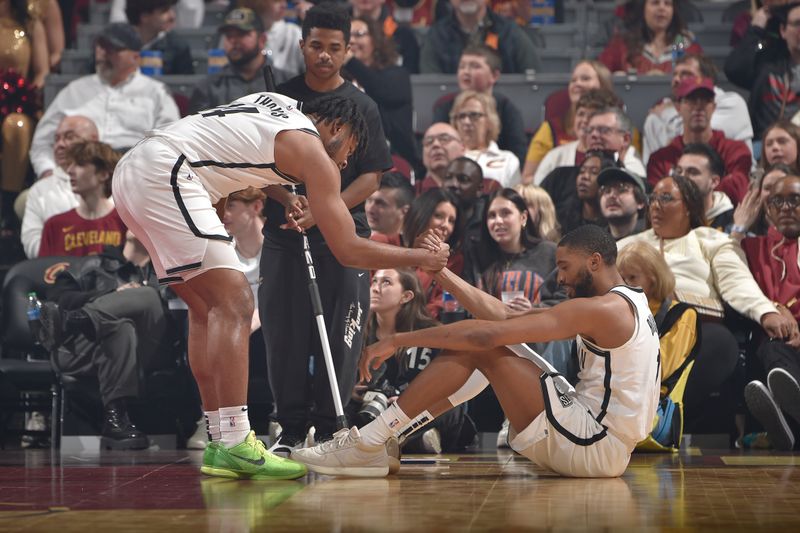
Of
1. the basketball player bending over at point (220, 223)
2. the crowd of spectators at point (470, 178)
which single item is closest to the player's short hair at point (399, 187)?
the crowd of spectators at point (470, 178)

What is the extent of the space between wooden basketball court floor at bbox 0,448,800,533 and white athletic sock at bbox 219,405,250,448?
0.55 feet

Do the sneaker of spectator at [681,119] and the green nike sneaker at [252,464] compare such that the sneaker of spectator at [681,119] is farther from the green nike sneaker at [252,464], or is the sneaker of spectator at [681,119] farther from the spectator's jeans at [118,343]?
the green nike sneaker at [252,464]

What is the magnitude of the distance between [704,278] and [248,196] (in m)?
2.61

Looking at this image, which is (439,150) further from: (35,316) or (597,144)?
(35,316)

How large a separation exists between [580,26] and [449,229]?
13.2ft

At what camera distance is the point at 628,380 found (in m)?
5.03

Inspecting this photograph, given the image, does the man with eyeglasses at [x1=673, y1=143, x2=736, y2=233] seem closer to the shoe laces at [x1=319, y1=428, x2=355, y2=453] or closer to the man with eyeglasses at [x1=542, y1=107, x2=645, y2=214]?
the man with eyeglasses at [x1=542, y1=107, x2=645, y2=214]

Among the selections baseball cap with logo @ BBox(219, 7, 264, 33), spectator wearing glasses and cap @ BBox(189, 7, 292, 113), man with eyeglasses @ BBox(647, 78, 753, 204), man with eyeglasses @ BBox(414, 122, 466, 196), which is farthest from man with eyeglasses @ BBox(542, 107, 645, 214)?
baseball cap with logo @ BBox(219, 7, 264, 33)

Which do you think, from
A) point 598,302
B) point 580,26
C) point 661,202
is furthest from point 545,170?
point 598,302

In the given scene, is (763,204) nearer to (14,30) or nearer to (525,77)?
(525,77)

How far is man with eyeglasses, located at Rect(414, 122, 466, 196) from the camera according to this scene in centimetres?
859

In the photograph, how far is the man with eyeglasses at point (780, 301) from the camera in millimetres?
6676

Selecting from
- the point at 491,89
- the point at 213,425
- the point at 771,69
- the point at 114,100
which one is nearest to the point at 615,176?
the point at 491,89

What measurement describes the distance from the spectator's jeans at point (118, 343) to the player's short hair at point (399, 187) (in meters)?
1.68
